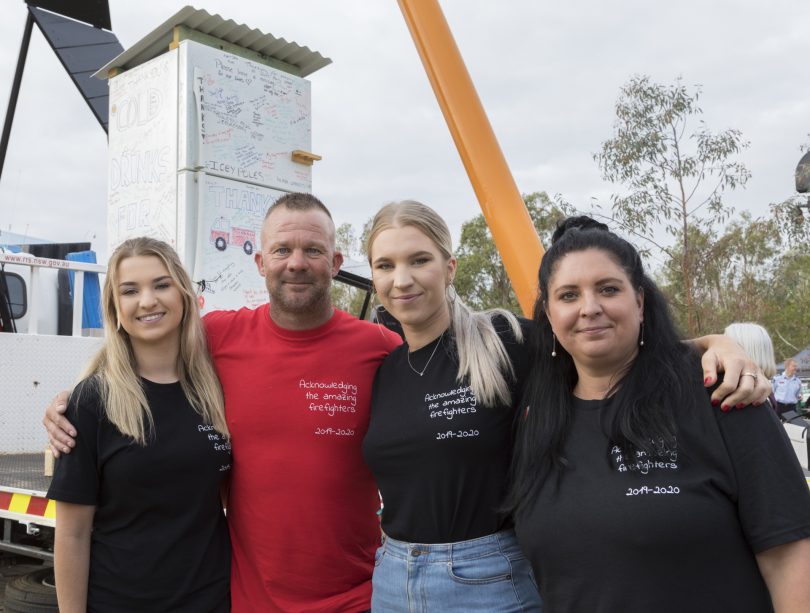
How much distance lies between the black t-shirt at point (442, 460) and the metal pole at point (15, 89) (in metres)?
7.06

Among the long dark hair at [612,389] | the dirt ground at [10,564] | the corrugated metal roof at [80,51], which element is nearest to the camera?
the long dark hair at [612,389]

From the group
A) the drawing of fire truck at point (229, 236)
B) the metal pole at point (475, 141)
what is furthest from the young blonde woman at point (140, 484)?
the drawing of fire truck at point (229, 236)

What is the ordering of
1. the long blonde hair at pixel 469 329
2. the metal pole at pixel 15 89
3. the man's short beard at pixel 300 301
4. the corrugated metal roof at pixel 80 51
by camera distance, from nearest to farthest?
the long blonde hair at pixel 469 329 < the man's short beard at pixel 300 301 < the metal pole at pixel 15 89 < the corrugated metal roof at pixel 80 51

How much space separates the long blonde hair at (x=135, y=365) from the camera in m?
2.31

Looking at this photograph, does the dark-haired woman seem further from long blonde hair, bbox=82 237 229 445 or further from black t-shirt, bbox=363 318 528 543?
long blonde hair, bbox=82 237 229 445

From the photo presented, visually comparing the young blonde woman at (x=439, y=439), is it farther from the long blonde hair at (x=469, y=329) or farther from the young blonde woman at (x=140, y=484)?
the young blonde woman at (x=140, y=484)

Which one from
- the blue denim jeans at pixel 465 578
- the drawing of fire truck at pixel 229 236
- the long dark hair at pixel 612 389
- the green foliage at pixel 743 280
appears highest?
the green foliage at pixel 743 280

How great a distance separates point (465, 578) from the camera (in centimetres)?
202

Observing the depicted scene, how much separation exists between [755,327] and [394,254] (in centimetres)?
451

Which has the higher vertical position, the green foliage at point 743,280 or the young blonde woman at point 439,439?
the green foliage at point 743,280

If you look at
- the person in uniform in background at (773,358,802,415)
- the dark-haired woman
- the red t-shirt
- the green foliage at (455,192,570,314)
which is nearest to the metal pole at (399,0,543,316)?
the red t-shirt

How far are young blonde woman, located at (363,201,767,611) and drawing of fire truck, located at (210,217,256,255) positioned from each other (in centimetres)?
351

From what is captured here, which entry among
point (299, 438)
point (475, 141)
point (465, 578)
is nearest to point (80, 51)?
point (475, 141)

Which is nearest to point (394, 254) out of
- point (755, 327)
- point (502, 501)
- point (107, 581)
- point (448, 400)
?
point (448, 400)
